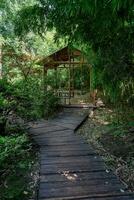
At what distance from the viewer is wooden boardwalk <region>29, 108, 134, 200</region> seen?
4.36 m

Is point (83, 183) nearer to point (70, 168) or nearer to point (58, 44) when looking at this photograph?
point (70, 168)

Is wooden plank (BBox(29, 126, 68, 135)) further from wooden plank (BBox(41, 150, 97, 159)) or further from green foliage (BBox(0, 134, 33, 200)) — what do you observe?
green foliage (BBox(0, 134, 33, 200))

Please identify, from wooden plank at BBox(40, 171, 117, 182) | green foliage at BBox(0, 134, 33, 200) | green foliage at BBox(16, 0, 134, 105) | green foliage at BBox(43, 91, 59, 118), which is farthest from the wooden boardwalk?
green foliage at BBox(43, 91, 59, 118)

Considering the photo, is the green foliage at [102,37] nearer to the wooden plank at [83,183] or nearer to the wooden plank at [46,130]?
the wooden plank at [46,130]

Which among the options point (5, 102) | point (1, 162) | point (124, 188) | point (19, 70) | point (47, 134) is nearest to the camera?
point (1, 162)

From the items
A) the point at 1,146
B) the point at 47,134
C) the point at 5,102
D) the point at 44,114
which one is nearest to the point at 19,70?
the point at 44,114

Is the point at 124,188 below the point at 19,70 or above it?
below

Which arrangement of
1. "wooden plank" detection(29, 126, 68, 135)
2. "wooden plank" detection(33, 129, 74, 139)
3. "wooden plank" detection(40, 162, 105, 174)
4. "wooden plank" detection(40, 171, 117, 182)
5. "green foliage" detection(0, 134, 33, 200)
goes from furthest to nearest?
"wooden plank" detection(29, 126, 68, 135) < "wooden plank" detection(33, 129, 74, 139) < "wooden plank" detection(40, 162, 105, 174) < "wooden plank" detection(40, 171, 117, 182) < "green foliage" detection(0, 134, 33, 200)

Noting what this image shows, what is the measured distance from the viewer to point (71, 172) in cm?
523

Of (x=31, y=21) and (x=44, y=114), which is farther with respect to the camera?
(x=44, y=114)

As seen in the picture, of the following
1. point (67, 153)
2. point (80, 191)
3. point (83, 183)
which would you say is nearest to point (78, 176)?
point (83, 183)

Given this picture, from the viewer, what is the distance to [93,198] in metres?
4.22

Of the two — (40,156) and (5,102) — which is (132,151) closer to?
(40,156)

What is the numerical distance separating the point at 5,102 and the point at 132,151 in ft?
8.81
